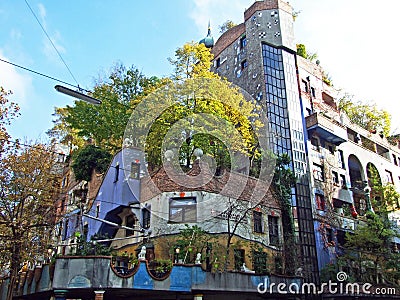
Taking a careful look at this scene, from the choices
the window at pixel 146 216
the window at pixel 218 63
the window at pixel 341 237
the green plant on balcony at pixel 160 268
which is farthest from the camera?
the window at pixel 218 63

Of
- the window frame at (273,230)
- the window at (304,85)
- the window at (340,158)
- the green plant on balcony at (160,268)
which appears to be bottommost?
the green plant on balcony at (160,268)

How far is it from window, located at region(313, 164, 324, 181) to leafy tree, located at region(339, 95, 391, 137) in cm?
1189

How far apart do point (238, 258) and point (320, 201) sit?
938cm

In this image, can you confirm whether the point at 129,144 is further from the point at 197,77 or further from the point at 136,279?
the point at 136,279

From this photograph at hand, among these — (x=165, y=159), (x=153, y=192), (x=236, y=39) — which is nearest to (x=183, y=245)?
(x=153, y=192)

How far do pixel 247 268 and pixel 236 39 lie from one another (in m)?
18.5

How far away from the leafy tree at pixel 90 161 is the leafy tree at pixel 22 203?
13.7 feet

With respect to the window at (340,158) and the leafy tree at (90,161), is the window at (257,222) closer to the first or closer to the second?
the leafy tree at (90,161)

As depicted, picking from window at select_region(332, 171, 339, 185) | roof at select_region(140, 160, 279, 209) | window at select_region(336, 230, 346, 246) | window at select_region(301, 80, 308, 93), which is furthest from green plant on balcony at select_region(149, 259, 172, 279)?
window at select_region(301, 80, 308, 93)

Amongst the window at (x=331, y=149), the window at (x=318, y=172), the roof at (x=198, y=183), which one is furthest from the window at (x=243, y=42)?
the roof at (x=198, y=183)

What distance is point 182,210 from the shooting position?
60.5ft

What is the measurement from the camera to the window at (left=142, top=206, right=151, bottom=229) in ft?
62.7

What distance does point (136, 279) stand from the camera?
47.3ft

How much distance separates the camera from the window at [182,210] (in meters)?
18.3
